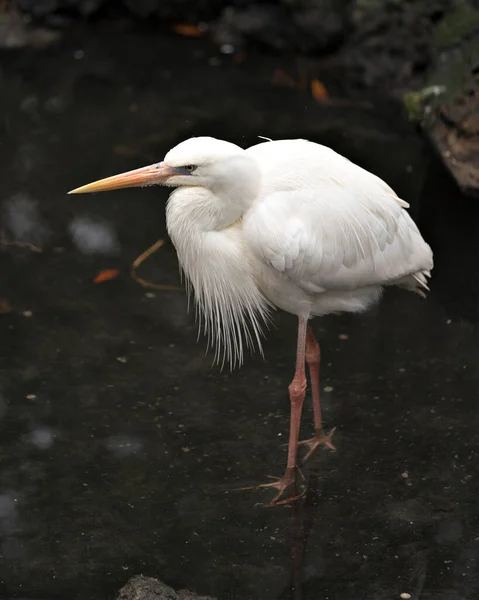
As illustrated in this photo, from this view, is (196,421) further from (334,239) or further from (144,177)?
(144,177)

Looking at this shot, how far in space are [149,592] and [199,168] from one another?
1.59 meters

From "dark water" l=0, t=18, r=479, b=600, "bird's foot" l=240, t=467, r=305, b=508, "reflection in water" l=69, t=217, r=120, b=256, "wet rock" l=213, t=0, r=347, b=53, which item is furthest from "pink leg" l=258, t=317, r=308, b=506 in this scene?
"wet rock" l=213, t=0, r=347, b=53

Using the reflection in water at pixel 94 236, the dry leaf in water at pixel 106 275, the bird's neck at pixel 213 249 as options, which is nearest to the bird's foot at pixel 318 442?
the bird's neck at pixel 213 249

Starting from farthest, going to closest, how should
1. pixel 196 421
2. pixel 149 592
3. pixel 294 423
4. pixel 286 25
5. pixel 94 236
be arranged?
pixel 286 25, pixel 94 236, pixel 196 421, pixel 294 423, pixel 149 592

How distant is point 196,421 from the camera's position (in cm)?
477

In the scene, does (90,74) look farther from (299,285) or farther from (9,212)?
(299,285)

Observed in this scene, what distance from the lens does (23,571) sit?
3.87 meters

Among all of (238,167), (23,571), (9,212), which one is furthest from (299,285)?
(9,212)

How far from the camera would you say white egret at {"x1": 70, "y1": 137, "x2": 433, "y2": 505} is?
3982mm

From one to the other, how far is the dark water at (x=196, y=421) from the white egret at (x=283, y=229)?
1.19 ft

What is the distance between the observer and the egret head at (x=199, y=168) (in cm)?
389

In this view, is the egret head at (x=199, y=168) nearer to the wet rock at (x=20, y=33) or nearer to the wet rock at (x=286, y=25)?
the wet rock at (x=286, y=25)

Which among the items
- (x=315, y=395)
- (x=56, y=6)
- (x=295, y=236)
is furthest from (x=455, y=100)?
(x=56, y=6)

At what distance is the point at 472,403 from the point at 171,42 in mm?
5669
